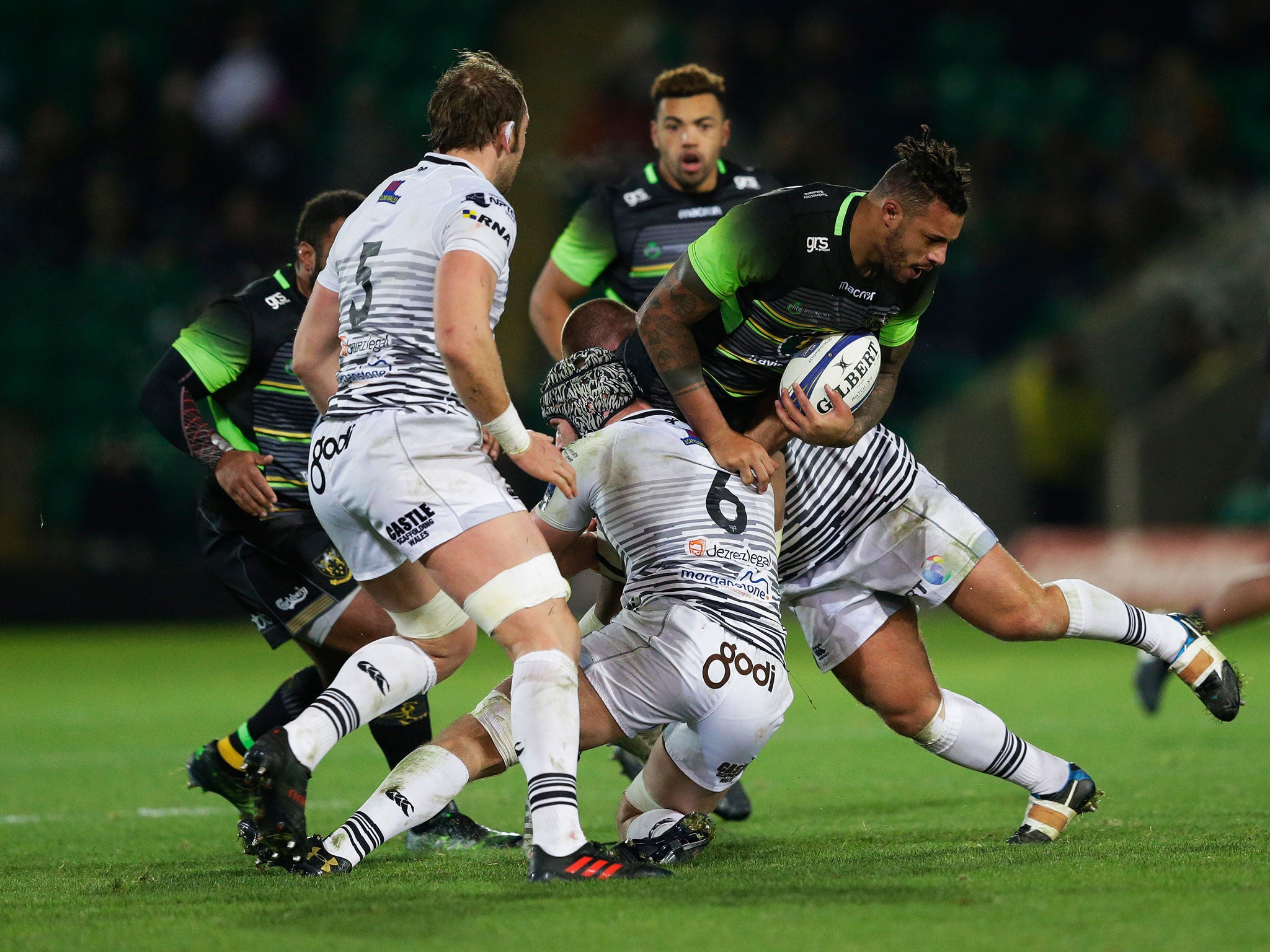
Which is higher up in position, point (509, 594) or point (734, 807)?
point (509, 594)

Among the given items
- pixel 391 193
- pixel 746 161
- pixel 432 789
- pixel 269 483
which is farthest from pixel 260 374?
pixel 746 161

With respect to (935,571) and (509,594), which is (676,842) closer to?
(509,594)

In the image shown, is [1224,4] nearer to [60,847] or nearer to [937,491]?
[937,491]

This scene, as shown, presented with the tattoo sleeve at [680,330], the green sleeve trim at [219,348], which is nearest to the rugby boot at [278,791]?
the tattoo sleeve at [680,330]

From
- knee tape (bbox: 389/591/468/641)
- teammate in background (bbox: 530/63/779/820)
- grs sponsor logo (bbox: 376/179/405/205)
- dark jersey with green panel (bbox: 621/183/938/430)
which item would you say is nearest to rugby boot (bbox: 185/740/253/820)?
knee tape (bbox: 389/591/468/641)

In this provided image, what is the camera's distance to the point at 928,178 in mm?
4750

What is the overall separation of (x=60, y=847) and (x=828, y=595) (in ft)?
8.77

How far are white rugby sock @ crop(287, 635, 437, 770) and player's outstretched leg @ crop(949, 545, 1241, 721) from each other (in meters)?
1.76

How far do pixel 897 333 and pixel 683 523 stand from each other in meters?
1.06

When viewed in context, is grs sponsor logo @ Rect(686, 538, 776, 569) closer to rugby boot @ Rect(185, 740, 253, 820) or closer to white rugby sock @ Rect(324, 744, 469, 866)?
white rugby sock @ Rect(324, 744, 469, 866)

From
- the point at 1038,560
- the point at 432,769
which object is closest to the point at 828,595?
the point at 432,769

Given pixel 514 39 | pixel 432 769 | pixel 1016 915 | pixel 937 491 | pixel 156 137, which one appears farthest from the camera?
pixel 514 39

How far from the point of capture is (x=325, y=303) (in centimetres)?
489

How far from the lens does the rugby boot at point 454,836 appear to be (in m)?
5.29
